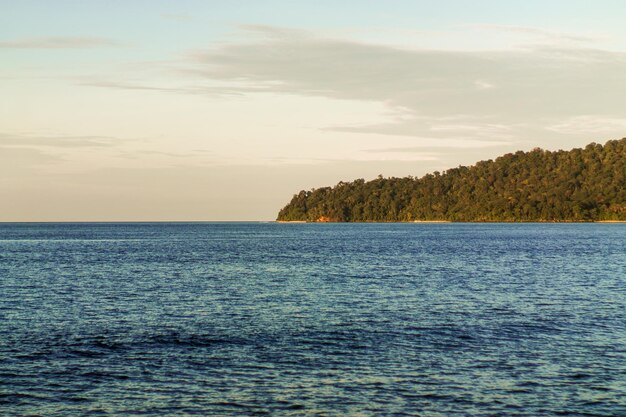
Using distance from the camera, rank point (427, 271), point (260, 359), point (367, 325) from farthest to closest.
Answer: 1. point (427, 271)
2. point (367, 325)
3. point (260, 359)

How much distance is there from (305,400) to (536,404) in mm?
8555

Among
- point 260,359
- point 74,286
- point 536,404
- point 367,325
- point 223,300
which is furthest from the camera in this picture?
point 74,286

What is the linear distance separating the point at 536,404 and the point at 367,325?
18.5 metres

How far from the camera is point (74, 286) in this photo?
240 feet

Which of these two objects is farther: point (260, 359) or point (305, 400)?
point (260, 359)

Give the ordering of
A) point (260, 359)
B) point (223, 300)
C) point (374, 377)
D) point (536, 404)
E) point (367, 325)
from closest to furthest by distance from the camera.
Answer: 1. point (536, 404)
2. point (374, 377)
3. point (260, 359)
4. point (367, 325)
5. point (223, 300)

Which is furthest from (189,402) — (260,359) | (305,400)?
(260,359)

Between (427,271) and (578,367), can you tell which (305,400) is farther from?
(427,271)

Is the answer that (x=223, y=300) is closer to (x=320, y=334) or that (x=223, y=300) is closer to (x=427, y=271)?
(x=320, y=334)

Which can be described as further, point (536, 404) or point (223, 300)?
point (223, 300)

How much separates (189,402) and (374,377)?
8.08 meters

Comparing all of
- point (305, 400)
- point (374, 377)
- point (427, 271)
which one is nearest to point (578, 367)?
point (374, 377)

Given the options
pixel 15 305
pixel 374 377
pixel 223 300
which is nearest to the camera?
pixel 374 377

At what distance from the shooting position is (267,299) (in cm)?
6128
